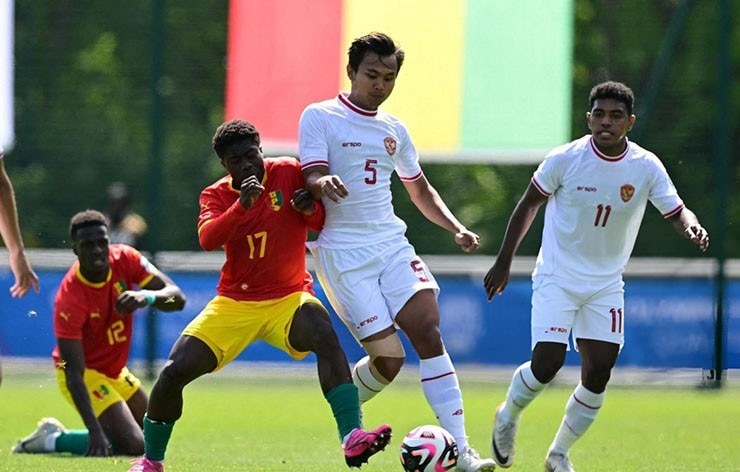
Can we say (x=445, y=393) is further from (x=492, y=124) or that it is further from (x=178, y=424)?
(x=492, y=124)

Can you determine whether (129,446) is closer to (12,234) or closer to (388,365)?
(12,234)

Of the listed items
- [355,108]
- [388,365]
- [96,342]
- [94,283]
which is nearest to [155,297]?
[94,283]

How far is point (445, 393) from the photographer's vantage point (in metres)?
7.21

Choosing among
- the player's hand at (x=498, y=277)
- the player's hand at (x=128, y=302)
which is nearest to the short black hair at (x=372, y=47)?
the player's hand at (x=498, y=277)

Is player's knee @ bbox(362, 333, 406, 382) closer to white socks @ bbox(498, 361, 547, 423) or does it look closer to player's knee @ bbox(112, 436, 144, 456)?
white socks @ bbox(498, 361, 547, 423)

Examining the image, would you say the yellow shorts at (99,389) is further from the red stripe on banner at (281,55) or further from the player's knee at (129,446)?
the red stripe on banner at (281,55)

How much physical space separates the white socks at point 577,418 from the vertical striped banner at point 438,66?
7.42 m

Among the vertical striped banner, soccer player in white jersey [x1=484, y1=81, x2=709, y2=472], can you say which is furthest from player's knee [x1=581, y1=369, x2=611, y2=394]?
the vertical striped banner

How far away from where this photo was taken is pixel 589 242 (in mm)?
8039

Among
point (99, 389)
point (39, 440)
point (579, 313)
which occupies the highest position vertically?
point (579, 313)

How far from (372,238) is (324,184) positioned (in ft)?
2.20

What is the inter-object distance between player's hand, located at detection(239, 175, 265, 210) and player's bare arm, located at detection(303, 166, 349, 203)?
320mm

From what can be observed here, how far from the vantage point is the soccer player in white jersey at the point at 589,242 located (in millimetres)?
7898

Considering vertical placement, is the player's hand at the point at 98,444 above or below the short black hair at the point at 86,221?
below
